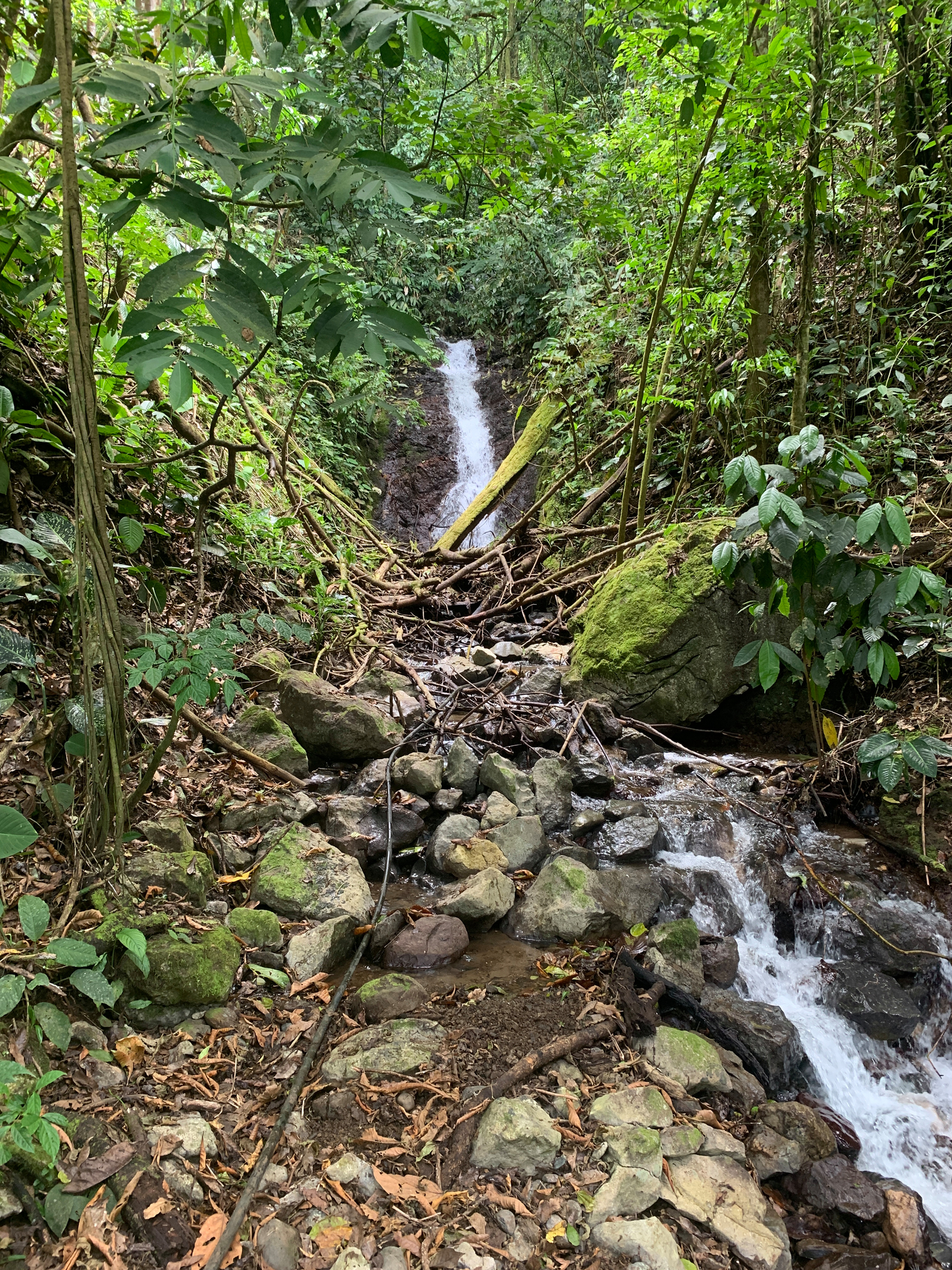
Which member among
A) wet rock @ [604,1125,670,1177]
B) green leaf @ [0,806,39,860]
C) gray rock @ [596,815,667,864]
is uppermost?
green leaf @ [0,806,39,860]

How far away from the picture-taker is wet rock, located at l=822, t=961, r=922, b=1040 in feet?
9.35

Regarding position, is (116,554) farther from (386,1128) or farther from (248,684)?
(386,1128)

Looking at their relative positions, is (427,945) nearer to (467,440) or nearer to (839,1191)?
(839,1191)

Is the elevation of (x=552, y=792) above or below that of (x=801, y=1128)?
above

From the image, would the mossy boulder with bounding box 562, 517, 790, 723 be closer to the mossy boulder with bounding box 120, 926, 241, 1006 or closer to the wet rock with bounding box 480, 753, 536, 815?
the wet rock with bounding box 480, 753, 536, 815

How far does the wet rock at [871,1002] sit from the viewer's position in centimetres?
285

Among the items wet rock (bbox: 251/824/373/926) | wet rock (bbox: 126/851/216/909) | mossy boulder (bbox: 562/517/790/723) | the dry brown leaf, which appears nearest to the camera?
the dry brown leaf

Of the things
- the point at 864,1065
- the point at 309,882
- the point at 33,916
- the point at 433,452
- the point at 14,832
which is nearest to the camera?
Result: the point at 14,832

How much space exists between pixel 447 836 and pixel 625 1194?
6.09 ft

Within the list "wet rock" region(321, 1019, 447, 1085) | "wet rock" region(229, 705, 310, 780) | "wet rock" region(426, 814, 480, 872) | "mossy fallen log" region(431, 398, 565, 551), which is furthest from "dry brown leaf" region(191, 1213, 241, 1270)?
"mossy fallen log" region(431, 398, 565, 551)

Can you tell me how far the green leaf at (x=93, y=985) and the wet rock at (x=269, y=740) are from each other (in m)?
1.76

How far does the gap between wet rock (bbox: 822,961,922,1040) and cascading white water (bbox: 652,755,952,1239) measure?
38mm

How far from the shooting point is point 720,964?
2.99 m

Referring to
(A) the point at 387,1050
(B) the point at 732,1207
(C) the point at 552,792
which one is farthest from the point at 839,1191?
(C) the point at 552,792
